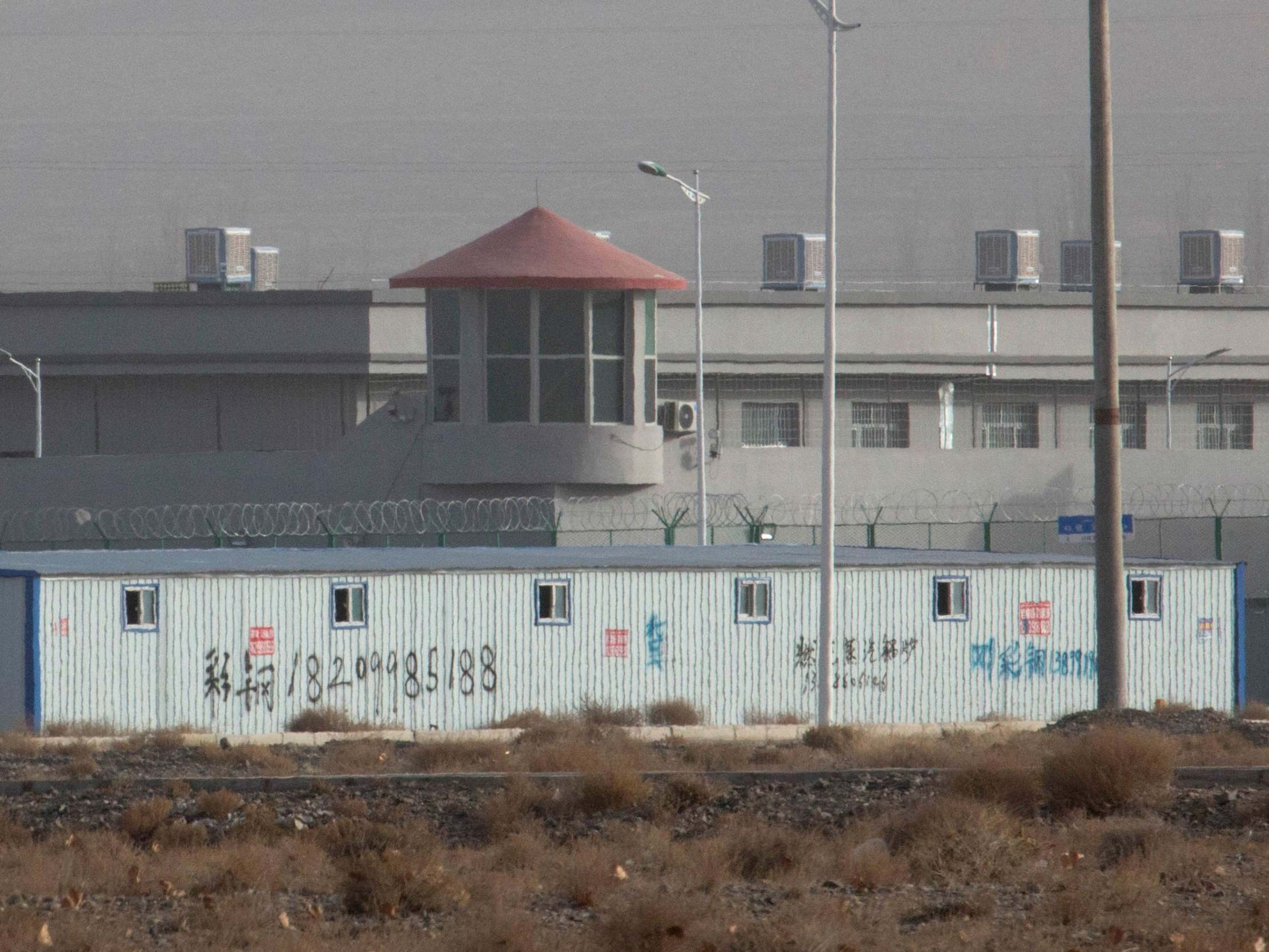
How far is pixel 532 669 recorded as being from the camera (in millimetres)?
26875

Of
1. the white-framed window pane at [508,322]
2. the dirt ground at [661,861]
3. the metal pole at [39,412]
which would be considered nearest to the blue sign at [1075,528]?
the dirt ground at [661,861]

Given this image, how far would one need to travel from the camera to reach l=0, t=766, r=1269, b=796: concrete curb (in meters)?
17.1

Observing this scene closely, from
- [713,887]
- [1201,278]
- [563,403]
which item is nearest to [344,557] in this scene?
[563,403]

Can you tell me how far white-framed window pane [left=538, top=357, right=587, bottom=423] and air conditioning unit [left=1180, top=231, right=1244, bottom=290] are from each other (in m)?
28.3

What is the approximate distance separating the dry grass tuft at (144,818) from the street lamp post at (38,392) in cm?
3269

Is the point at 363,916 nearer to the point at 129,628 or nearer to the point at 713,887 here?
the point at 713,887

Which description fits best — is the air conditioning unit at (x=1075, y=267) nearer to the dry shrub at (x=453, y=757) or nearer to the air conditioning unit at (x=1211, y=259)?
the air conditioning unit at (x=1211, y=259)

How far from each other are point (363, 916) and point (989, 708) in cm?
1801

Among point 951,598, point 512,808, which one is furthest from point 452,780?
point 951,598

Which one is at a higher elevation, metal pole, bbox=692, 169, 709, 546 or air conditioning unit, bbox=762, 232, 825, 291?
air conditioning unit, bbox=762, 232, 825, 291

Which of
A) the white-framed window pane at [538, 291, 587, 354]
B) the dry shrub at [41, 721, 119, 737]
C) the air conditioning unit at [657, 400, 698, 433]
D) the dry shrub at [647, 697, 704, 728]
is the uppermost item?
the white-framed window pane at [538, 291, 587, 354]

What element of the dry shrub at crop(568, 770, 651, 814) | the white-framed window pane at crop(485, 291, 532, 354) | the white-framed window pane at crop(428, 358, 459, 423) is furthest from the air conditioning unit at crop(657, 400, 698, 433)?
the dry shrub at crop(568, 770, 651, 814)

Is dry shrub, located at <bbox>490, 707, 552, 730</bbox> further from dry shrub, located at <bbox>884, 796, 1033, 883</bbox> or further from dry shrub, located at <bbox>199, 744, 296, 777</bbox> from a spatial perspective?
dry shrub, located at <bbox>884, 796, 1033, 883</bbox>

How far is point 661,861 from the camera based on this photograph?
14234 millimetres
